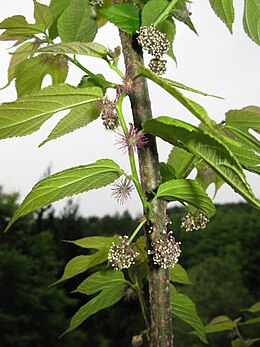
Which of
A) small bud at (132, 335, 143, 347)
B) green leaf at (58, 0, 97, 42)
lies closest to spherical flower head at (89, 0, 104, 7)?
green leaf at (58, 0, 97, 42)

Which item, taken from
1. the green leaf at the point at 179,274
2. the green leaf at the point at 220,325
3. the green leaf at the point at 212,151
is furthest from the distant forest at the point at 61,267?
the green leaf at the point at 212,151

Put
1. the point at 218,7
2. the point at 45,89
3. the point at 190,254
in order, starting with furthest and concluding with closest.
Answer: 1. the point at 190,254
2. the point at 218,7
3. the point at 45,89


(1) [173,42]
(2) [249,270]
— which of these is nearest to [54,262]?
(2) [249,270]

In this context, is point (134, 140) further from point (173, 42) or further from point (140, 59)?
point (173, 42)

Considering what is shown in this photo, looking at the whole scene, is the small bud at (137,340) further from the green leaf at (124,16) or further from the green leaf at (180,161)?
the green leaf at (124,16)

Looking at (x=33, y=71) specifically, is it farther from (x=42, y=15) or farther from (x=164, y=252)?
(x=164, y=252)

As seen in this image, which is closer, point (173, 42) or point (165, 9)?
point (165, 9)
